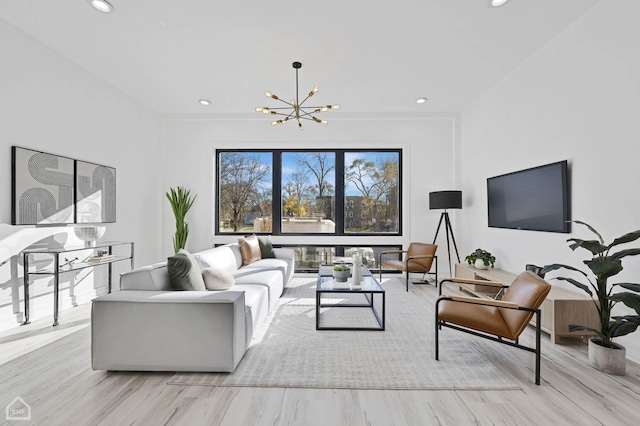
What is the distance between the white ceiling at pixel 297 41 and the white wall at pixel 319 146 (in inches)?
Answer: 36.8

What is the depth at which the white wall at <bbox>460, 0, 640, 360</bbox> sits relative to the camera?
248 cm

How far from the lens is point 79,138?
12.6 ft

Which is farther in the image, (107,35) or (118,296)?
(107,35)

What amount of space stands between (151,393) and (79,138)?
134 inches

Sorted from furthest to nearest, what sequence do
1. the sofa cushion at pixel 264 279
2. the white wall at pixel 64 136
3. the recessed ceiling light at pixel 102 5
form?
1. the sofa cushion at pixel 264 279
2. the white wall at pixel 64 136
3. the recessed ceiling light at pixel 102 5

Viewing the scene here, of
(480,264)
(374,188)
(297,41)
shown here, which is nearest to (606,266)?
(480,264)

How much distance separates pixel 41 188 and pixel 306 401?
3.59m

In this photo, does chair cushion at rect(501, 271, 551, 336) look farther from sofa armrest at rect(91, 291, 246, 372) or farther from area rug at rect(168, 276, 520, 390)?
sofa armrest at rect(91, 291, 246, 372)

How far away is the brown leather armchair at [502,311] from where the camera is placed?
217cm

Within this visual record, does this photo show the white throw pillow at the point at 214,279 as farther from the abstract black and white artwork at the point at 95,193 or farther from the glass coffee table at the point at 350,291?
the abstract black and white artwork at the point at 95,193

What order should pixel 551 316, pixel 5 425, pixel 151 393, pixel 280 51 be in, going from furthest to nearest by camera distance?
pixel 280 51
pixel 551 316
pixel 151 393
pixel 5 425

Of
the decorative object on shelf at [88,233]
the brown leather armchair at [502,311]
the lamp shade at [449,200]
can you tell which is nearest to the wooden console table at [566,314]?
the brown leather armchair at [502,311]

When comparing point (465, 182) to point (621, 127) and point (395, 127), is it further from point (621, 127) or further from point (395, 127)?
point (621, 127)

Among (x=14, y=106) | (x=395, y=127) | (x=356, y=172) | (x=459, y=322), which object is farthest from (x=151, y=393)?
(x=395, y=127)
